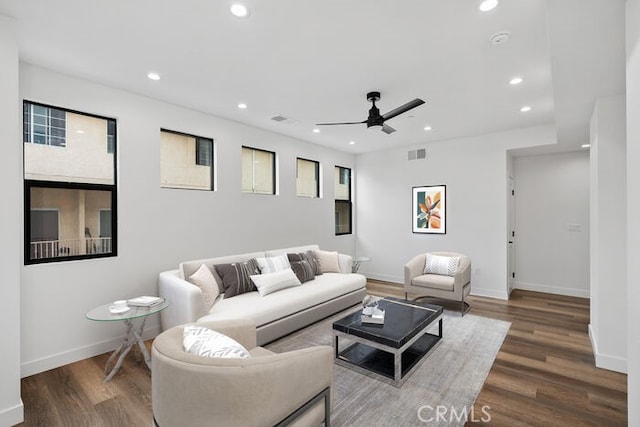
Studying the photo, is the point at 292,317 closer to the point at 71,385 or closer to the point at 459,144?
the point at 71,385

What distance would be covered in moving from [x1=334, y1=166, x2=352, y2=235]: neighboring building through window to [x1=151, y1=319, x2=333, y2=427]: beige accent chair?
499cm

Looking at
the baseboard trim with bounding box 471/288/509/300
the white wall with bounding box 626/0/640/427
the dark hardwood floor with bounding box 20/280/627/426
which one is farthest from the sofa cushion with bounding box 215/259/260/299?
the baseboard trim with bounding box 471/288/509/300

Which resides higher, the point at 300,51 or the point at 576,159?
the point at 300,51

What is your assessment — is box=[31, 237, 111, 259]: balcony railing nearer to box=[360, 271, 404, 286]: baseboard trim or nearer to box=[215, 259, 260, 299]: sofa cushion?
box=[215, 259, 260, 299]: sofa cushion

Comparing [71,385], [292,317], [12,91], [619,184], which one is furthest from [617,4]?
[71,385]

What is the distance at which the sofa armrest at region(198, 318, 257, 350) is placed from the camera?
205 centimetres

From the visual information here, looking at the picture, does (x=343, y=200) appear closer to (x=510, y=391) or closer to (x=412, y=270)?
(x=412, y=270)

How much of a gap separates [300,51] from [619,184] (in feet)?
10.5

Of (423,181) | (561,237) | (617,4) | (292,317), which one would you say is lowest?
(292,317)

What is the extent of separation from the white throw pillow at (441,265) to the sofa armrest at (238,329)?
11.1ft

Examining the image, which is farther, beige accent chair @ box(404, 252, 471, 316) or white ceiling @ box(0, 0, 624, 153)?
beige accent chair @ box(404, 252, 471, 316)

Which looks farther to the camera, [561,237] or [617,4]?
[561,237]

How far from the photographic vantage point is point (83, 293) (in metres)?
3.06

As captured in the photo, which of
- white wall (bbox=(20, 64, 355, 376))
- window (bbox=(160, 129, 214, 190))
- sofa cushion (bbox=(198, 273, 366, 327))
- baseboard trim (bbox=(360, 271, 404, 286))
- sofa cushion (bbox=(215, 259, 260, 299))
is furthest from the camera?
baseboard trim (bbox=(360, 271, 404, 286))
